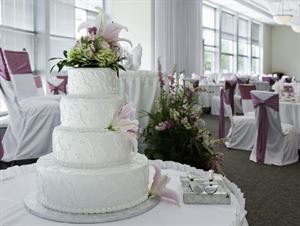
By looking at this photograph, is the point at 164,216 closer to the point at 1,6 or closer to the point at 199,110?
the point at 199,110

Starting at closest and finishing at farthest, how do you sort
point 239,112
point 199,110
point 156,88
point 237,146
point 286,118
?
1. point 199,110
2. point 156,88
3. point 286,118
4. point 237,146
5. point 239,112

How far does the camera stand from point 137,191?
4.06 feet

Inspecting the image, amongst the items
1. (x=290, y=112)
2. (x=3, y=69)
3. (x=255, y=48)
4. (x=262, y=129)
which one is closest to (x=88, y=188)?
(x=3, y=69)

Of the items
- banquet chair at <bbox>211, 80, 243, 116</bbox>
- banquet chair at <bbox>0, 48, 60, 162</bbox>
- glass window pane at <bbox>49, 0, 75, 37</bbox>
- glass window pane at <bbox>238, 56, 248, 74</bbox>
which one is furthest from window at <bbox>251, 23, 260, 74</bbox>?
A: banquet chair at <bbox>0, 48, 60, 162</bbox>

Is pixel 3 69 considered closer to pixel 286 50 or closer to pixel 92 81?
pixel 92 81

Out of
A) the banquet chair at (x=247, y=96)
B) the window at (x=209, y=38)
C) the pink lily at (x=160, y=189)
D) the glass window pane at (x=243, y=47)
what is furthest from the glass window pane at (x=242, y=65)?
the pink lily at (x=160, y=189)

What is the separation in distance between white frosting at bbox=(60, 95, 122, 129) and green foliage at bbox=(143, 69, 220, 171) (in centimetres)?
132

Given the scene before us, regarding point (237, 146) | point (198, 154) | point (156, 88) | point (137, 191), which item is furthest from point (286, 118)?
point (137, 191)

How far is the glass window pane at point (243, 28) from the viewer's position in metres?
16.7

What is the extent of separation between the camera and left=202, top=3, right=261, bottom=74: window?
13875 millimetres

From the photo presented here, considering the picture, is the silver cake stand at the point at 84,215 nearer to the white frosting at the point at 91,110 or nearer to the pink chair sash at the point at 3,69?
the white frosting at the point at 91,110

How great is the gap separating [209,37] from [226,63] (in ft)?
6.32

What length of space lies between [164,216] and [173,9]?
9838mm

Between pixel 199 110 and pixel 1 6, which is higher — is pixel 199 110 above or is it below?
below
